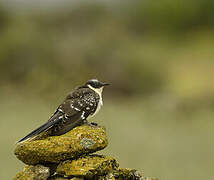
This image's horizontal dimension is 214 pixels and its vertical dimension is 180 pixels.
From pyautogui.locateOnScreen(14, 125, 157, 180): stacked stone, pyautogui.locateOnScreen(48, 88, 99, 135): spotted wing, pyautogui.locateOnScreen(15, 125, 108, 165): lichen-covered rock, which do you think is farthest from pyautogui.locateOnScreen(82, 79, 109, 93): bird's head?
pyautogui.locateOnScreen(15, 125, 108, 165): lichen-covered rock

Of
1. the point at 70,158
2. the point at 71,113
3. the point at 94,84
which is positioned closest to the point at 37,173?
the point at 70,158

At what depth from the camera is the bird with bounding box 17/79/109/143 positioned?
679 centimetres

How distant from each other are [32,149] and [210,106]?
19.9 meters

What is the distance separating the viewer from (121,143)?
15289 millimetres

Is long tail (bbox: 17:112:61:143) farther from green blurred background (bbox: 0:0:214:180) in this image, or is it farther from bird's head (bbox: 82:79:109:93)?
green blurred background (bbox: 0:0:214:180)

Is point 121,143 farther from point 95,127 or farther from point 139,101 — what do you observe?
point 139,101

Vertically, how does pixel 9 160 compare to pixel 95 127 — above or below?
below

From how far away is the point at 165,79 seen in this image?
34062 mm

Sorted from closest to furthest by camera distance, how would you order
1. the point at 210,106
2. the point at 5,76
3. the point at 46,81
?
the point at 210,106, the point at 46,81, the point at 5,76

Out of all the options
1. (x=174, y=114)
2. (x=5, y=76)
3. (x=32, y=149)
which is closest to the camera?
(x=32, y=149)

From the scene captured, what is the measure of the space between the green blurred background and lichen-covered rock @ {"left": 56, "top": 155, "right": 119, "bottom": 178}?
19.3 feet

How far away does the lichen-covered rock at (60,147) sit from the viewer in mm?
6496

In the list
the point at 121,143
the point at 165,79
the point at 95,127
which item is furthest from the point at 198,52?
the point at 95,127

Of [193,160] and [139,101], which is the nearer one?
[193,160]
